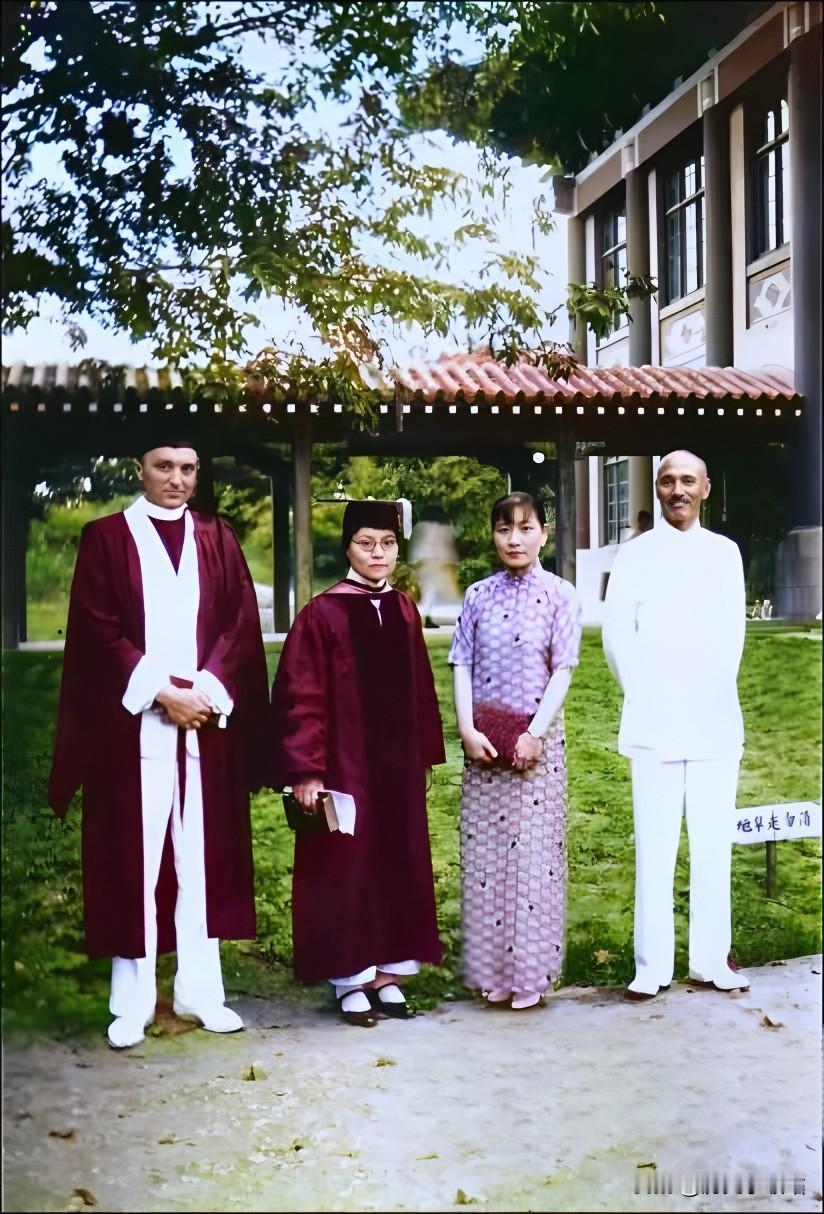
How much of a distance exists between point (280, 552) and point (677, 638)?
5.18 ft

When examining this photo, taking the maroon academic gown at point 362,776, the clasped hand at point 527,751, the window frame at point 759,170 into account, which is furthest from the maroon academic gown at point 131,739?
the window frame at point 759,170

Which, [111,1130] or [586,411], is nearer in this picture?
[111,1130]

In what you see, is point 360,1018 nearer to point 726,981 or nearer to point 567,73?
point 726,981

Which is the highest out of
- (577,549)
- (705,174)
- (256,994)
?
(705,174)

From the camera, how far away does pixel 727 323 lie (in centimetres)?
432

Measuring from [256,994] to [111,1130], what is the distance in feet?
2.23

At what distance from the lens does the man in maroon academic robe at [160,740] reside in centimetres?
395

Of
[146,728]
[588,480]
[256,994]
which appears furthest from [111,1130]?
[588,480]

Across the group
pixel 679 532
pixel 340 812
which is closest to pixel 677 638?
pixel 679 532

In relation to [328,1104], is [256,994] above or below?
above

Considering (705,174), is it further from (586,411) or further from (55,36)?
(55,36)

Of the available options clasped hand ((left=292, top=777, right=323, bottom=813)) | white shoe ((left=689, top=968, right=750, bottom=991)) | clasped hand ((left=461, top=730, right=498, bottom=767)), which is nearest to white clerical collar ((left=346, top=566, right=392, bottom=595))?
clasped hand ((left=461, top=730, right=498, bottom=767))

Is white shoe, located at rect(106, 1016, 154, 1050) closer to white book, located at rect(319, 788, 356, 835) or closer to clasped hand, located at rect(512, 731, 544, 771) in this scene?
white book, located at rect(319, 788, 356, 835)

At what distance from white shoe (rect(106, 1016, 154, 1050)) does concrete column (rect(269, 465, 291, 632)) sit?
5.15 ft
